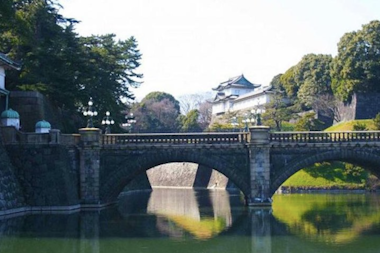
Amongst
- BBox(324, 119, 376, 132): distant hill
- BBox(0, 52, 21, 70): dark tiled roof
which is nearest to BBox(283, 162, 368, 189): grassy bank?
BBox(324, 119, 376, 132): distant hill

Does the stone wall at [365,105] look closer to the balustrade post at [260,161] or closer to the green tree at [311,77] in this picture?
the green tree at [311,77]

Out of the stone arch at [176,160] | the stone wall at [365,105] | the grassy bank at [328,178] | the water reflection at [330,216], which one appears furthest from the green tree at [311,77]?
the stone arch at [176,160]

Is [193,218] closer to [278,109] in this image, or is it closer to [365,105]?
[365,105]

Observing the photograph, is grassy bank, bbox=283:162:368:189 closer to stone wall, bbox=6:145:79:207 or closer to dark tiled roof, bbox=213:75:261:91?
stone wall, bbox=6:145:79:207

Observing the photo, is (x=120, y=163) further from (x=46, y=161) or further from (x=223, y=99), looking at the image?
(x=223, y=99)

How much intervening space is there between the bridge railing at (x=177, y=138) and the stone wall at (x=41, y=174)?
4.21 meters

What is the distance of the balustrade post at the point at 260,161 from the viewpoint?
36219mm

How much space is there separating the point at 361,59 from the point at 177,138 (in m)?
32.9

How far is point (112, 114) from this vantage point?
49656 millimetres

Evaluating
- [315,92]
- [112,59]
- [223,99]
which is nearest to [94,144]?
[112,59]

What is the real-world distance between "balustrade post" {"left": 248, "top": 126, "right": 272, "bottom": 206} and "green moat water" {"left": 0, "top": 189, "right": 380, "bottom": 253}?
145cm

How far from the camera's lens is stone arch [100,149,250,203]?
36.5 meters

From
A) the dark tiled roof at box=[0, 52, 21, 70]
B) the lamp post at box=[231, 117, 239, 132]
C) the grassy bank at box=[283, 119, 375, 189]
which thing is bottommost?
the grassy bank at box=[283, 119, 375, 189]

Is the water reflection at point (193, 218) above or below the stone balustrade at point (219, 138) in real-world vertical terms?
below
